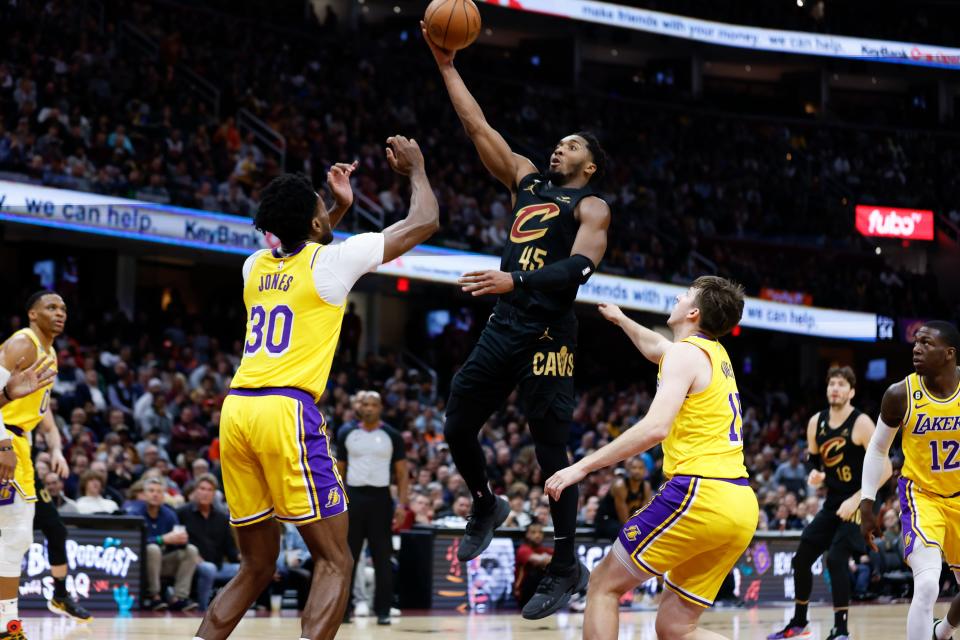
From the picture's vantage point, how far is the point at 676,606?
6.35 m

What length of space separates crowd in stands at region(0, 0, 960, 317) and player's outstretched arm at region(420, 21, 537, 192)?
12906mm

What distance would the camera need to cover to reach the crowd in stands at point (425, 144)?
69.6 feet

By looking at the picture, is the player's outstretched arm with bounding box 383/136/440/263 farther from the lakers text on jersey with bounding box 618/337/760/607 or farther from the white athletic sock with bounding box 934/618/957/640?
the white athletic sock with bounding box 934/618/957/640

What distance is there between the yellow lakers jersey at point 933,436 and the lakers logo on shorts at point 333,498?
12.7 feet

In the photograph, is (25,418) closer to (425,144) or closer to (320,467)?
(320,467)

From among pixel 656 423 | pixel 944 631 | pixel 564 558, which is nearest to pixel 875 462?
pixel 944 631

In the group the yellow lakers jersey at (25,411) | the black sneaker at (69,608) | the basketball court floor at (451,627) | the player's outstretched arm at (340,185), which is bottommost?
the basketball court floor at (451,627)

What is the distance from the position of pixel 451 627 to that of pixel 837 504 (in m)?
3.68

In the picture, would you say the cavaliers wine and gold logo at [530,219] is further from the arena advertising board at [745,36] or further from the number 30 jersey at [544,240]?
the arena advertising board at [745,36]

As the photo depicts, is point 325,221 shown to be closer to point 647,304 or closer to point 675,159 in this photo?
point 647,304

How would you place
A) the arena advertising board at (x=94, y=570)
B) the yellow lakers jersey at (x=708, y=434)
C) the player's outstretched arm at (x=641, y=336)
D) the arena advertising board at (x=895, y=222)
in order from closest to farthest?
1. the yellow lakers jersey at (x=708, y=434)
2. the player's outstretched arm at (x=641, y=336)
3. the arena advertising board at (x=94, y=570)
4. the arena advertising board at (x=895, y=222)

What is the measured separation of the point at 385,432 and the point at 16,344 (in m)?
4.62

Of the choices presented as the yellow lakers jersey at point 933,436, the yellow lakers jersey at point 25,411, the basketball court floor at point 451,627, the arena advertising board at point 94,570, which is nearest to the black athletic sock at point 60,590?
the basketball court floor at point 451,627

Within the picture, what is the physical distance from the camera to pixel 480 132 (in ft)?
24.7
